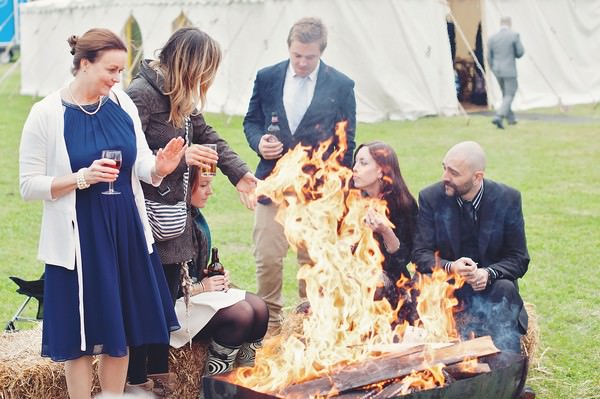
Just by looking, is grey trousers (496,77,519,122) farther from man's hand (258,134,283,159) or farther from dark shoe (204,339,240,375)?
dark shoe (204,339,240,375)

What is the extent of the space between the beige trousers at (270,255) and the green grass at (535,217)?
2.98 feet

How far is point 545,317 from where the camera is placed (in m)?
7.18

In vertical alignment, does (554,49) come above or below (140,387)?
above

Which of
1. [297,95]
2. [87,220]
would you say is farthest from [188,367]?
[297,95]

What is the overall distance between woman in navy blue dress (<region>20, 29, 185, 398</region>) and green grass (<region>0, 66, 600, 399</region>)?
8.34 feet

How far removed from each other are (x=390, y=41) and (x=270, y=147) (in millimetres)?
12780

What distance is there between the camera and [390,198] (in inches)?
237

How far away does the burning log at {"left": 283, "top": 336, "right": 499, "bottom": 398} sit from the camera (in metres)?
4.33

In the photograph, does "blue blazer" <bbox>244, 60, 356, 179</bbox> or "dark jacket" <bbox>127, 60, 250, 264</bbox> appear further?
"blue blazer" <bbox>244, 60, 356, 179</bbox>

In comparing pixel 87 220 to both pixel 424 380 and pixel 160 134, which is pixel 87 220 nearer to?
pixel 160 134

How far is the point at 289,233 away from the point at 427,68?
45.6 ft

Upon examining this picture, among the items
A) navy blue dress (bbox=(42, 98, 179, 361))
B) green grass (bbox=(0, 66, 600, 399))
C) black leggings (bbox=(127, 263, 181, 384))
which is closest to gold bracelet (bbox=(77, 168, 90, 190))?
navy blue dress (bbox=(42, 98, 179, 361))

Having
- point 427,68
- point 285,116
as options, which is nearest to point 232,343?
point 285,116

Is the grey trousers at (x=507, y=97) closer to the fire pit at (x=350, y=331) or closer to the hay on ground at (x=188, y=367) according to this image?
the fire pit at (x=350, y=331)
